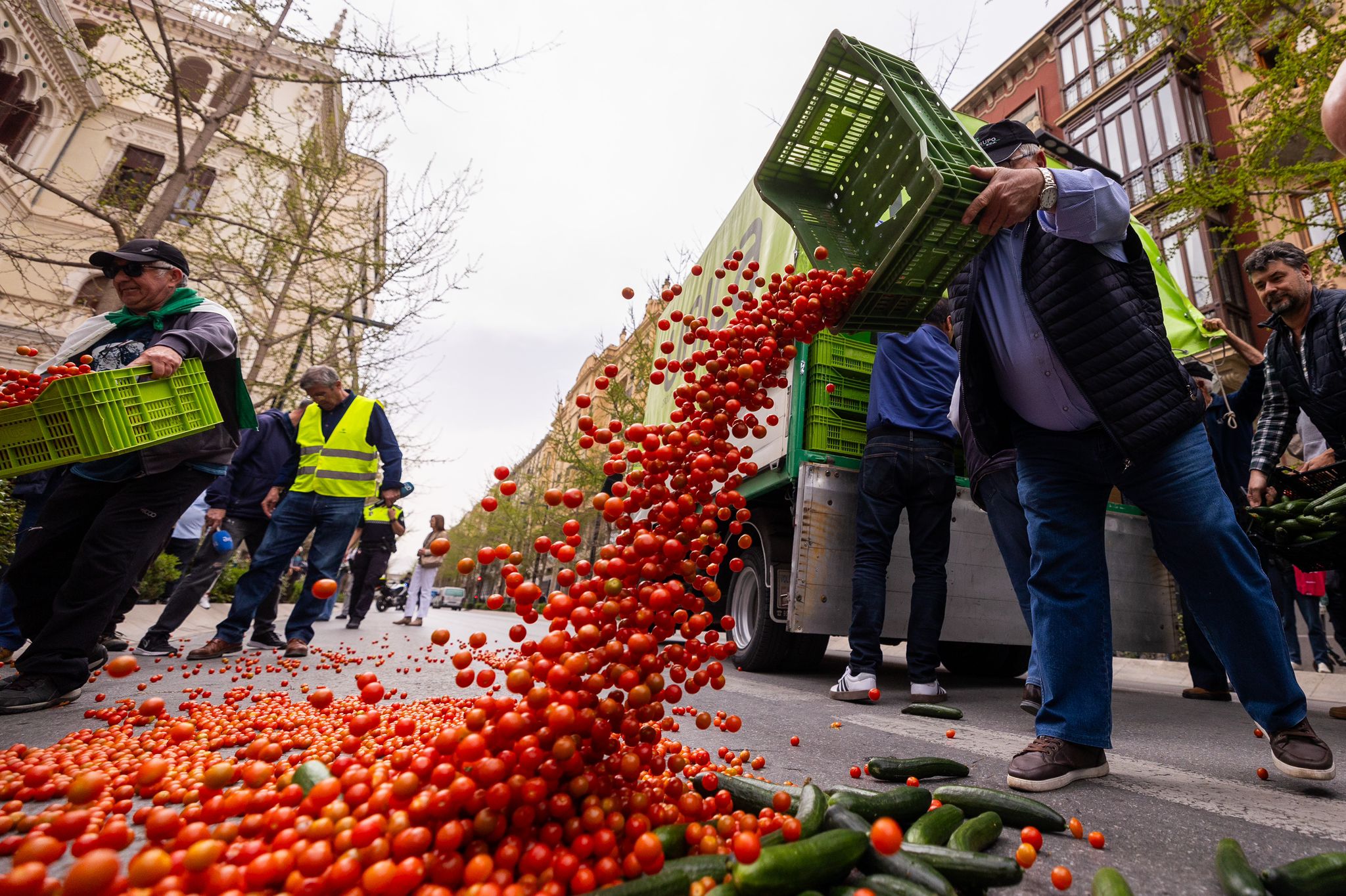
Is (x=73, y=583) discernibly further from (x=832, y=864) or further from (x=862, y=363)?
(x=862, y=363)

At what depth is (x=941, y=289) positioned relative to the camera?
2.42m

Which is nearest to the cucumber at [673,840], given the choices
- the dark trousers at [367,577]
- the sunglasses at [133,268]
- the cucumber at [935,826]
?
the cucumber at [935,826]

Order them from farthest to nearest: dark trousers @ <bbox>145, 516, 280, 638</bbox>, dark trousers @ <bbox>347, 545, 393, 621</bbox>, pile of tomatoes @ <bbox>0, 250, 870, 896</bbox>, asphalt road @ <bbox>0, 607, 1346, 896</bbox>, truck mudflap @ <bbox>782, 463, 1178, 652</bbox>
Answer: dark trousers @ <bbox>347, 545, 393, 621</bbox>, dark trousers @ <bbox>145, 516, 280, 638</bbox>, truck mudflap @ <bbox>782, 463, 1178, 652</bbox>, asphalt road @ <bbox>0, 607, 1346, 896</bbox>, pile of tomatoes @ <bbox>0, 250, 870, 896</bbox>

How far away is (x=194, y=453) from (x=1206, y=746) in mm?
5113

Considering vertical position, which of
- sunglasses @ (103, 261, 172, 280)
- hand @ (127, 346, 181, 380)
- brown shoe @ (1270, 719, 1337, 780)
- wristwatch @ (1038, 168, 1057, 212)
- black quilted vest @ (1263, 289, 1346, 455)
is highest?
black quilted vest @ (1263, 289, 1346, 455)

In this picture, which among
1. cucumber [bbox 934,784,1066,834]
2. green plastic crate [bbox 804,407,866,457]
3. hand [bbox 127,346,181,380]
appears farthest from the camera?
green plastic crate [bbox 804,407,866,457]

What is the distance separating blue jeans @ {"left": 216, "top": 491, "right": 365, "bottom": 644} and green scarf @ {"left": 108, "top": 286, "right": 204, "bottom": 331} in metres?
2.52

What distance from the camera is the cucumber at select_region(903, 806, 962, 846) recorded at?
1.55 m

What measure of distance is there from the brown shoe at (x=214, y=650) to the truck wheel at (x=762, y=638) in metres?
4.00

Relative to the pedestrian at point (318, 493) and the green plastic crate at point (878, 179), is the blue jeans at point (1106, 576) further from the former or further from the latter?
the pedestrian at point (318, 493)

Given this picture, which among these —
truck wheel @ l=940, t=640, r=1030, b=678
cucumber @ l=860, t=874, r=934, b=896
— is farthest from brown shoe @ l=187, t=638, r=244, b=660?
truck wheel @ l=940, t=640, r=1030, b=678

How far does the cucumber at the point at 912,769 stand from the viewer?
7.22 feet

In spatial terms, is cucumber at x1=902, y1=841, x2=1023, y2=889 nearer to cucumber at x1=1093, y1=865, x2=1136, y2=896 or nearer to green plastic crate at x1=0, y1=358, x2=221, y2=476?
cucumber at x1=1093, y1=865, x2=1136, y2=896

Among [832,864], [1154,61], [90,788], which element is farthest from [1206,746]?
[1154,61]
